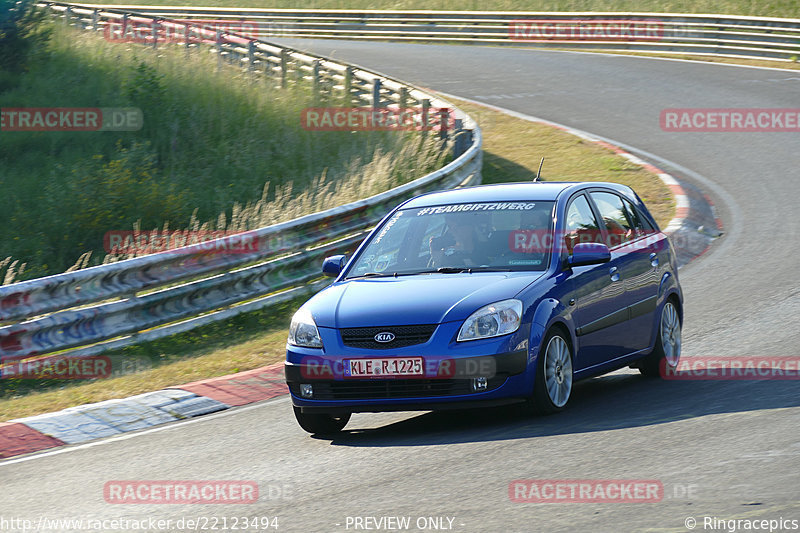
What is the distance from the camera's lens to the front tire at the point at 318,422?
25.1 ft

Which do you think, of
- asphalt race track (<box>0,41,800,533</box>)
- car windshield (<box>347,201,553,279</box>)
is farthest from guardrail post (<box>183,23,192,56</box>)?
car windshield (<box>347,201,553,279</box>)

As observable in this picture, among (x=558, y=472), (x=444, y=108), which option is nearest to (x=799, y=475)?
(x=558, y=472)

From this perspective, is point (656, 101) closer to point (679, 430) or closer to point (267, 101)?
point (267, 101)

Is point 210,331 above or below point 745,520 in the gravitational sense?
below

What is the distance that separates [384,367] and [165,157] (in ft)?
53.4

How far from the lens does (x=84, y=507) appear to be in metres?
6.23

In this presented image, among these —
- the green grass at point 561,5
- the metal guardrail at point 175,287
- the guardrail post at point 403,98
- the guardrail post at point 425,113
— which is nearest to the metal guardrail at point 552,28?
the green grass at point 561,5

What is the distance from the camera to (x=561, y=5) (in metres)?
38.7

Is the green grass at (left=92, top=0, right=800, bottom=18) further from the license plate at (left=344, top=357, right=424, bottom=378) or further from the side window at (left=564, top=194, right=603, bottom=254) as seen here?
the license plate at (left=344, top=357, right=424, bottom=378)

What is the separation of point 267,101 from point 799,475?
19.0 m

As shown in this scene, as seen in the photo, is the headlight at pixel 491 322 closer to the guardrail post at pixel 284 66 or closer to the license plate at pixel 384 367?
the license plate at pixel 384 367

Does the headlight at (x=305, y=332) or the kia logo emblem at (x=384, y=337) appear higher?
the kia logo emblem at (x=384, y=337)

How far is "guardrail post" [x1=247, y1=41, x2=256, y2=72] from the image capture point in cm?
2570

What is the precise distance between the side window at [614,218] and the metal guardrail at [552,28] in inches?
858
